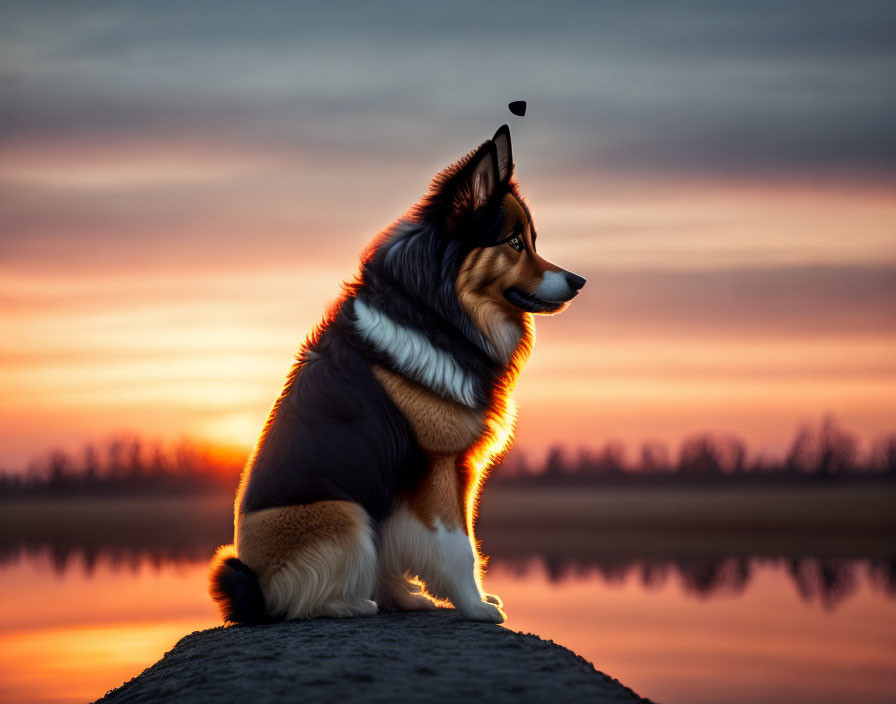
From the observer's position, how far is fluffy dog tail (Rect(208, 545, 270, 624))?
7219mm

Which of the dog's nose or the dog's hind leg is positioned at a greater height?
the dog's nose

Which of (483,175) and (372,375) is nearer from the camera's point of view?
(372,375)

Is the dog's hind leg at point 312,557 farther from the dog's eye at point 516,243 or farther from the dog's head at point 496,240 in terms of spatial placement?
the dog's eye at point 516,243

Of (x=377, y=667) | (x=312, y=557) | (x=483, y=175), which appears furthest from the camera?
(x=483, y=175)

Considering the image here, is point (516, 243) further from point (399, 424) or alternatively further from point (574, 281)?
point (399, 424)

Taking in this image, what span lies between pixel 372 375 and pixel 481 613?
181cm

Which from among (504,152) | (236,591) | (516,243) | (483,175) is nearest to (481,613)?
(236,591)

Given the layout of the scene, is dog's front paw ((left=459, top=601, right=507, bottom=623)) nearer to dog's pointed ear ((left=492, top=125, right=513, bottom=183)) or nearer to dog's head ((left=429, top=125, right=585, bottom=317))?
dog's head ((left=429, top=125, right=585, bottom=317))

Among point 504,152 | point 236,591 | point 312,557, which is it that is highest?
point 504,152

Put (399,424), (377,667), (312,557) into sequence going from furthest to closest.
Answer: (399,424), (312,557), (377,667)

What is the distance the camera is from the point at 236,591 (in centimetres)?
721

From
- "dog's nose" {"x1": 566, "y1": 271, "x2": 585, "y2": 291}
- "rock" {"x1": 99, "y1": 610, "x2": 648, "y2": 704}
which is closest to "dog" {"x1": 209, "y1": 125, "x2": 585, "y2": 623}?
"dog's nose" {"x1": 566, "y1": 271, "x2": 585, "y2": 291}

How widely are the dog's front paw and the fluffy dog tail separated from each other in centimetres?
139

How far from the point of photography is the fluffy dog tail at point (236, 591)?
7.22 meters
